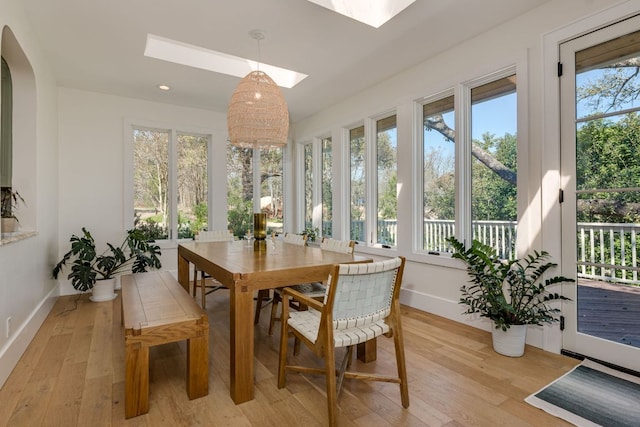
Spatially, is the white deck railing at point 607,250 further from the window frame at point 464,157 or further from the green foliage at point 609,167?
the window frame at point 464,157

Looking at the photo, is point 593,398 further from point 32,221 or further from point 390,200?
point 32,221

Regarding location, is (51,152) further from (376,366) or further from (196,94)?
(376,366)

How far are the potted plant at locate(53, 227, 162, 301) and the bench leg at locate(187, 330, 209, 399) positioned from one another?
266 centimetres

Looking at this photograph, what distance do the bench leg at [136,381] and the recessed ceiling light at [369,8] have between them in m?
2.71

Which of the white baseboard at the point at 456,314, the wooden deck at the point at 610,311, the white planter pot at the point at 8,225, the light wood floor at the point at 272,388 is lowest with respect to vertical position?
the light wood floor at the point at 272,388

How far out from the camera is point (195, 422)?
1.69 meters

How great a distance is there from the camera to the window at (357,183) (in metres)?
4.59

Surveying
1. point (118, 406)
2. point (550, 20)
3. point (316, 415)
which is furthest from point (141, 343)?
point (550, 20)

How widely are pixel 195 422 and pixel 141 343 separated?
499mm

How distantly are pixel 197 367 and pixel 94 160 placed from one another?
3.86 m

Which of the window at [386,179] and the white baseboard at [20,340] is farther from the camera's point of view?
the window at [386,179]

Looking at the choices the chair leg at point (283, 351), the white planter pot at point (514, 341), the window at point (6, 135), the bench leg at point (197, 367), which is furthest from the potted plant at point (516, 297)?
the window at point (6, 135)

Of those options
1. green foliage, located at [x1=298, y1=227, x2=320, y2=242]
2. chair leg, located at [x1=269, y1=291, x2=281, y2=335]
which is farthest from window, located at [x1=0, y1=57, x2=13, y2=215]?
green foliage, located at [x1=298, y1=227, x2=320, y2=242]

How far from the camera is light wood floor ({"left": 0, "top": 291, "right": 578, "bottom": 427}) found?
1723mm
